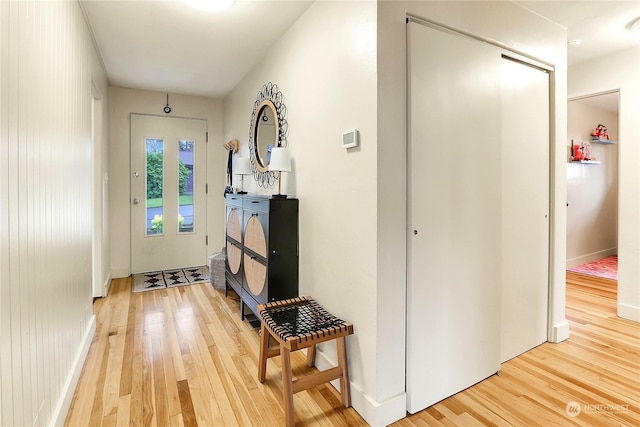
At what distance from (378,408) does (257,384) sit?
0.74 meters

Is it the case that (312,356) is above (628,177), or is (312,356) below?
below

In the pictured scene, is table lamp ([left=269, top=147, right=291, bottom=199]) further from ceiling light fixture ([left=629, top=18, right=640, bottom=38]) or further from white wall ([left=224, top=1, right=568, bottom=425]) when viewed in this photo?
ceiling light fixture ([left=629, top=18, right=640, bottom=38])

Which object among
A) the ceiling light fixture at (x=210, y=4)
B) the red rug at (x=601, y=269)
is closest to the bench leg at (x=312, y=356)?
the ceiling light fixture at (x=210, y=4)

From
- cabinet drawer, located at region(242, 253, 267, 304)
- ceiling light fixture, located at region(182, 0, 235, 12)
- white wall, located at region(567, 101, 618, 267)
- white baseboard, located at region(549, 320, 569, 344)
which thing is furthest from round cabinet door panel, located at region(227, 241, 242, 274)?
white wall, located at region(567, 101, 618, 267)

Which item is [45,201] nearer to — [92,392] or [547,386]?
[92,392]

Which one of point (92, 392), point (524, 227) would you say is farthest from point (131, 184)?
point (524, 227)

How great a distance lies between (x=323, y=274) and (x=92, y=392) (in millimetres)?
1458

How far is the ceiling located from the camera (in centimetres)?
224

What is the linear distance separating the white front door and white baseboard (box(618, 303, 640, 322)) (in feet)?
15.4

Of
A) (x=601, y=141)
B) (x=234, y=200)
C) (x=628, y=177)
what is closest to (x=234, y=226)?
(x=234, y=200)

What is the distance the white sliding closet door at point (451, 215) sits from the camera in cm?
168

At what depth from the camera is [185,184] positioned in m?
4.50

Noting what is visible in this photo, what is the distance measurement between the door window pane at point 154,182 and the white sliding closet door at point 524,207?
4.00 metres

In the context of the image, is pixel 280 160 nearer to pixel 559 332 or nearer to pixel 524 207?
pixel 524 207
